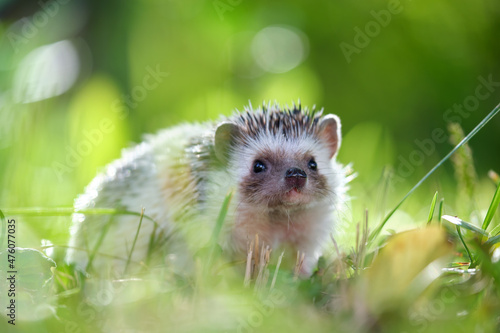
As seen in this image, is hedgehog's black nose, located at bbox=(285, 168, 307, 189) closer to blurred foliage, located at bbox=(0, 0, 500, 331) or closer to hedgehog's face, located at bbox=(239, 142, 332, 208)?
hedgehog's face, located at bbox=(239, 142, 332, 208)

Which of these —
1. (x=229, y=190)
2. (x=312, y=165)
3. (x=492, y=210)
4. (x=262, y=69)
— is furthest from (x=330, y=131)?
(x=262, y=69)

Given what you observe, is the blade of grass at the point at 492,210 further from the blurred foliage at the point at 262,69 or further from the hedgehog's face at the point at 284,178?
the blurred foliage at the point at 262,69

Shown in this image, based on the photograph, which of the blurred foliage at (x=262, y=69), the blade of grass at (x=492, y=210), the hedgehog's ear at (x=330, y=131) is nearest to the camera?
the blade of grass at (x=492, y=210)

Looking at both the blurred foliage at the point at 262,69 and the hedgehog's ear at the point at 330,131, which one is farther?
the blurred foliage at the point at 262,69

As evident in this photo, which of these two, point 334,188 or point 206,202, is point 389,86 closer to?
Answer: point 334,188

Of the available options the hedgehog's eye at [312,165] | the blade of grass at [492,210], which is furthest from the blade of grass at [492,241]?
the hedgehog's eye at [312,165]

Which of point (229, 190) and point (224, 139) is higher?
point (224, 139)

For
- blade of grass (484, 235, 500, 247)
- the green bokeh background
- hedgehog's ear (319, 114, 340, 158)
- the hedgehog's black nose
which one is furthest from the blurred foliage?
blade of grass (484, 235, 500, 247)

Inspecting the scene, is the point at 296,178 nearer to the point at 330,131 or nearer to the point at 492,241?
the point at 330,131
